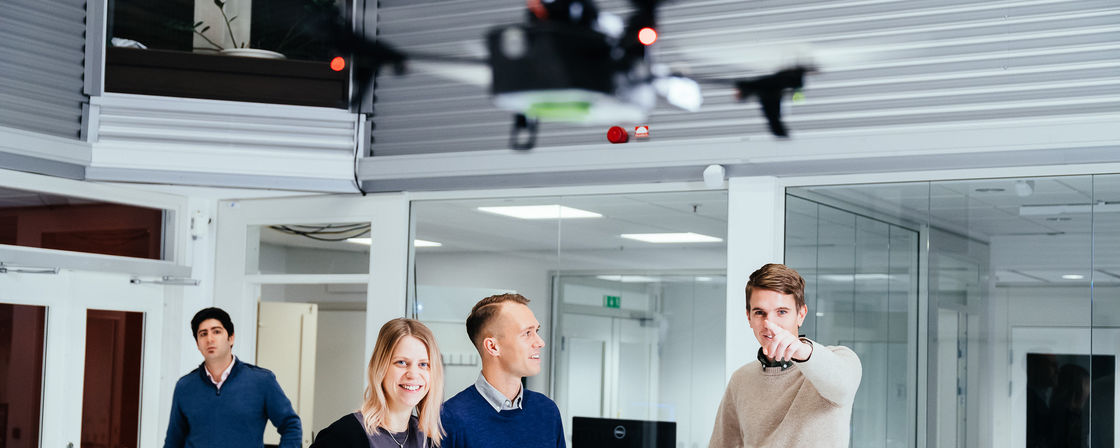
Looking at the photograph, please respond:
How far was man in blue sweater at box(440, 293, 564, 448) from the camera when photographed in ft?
10.0

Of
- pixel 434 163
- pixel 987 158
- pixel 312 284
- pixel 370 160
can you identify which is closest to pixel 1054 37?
pixel 987 158

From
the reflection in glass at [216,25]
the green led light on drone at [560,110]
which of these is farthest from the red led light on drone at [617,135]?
the green led light on drone at [560,110]

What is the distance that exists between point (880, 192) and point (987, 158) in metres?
0.54

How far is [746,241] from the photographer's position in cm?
591

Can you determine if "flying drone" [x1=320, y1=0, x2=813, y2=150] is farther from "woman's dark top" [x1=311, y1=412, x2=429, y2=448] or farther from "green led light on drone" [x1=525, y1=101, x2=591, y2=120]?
"woman's dark top" [x1=311, y1=412, x2=429, y2=448]

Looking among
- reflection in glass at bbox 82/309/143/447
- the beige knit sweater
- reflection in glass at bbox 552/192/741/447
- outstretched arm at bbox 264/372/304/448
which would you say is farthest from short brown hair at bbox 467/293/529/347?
reflection in glass at bbox 82/309/143/447

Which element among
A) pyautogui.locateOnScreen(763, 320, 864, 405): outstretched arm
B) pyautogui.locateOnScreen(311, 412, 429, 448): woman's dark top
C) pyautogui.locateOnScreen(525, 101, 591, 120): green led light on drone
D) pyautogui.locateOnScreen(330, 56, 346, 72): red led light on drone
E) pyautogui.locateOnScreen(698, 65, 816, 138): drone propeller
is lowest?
pyautogui.locateOnScreen(311, 412, 429, 448): woman's dark top

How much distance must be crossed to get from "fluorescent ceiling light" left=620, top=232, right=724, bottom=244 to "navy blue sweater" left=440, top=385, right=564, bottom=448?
119 inches

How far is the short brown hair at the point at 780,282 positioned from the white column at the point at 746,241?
293 cm

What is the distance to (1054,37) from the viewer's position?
5.31 meters

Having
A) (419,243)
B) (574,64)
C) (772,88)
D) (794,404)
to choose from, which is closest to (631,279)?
(419,243)

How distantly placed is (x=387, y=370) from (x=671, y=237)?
347 cm

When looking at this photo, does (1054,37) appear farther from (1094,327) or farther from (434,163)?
(434,163)

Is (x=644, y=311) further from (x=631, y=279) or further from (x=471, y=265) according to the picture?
(x=471, y=265)
